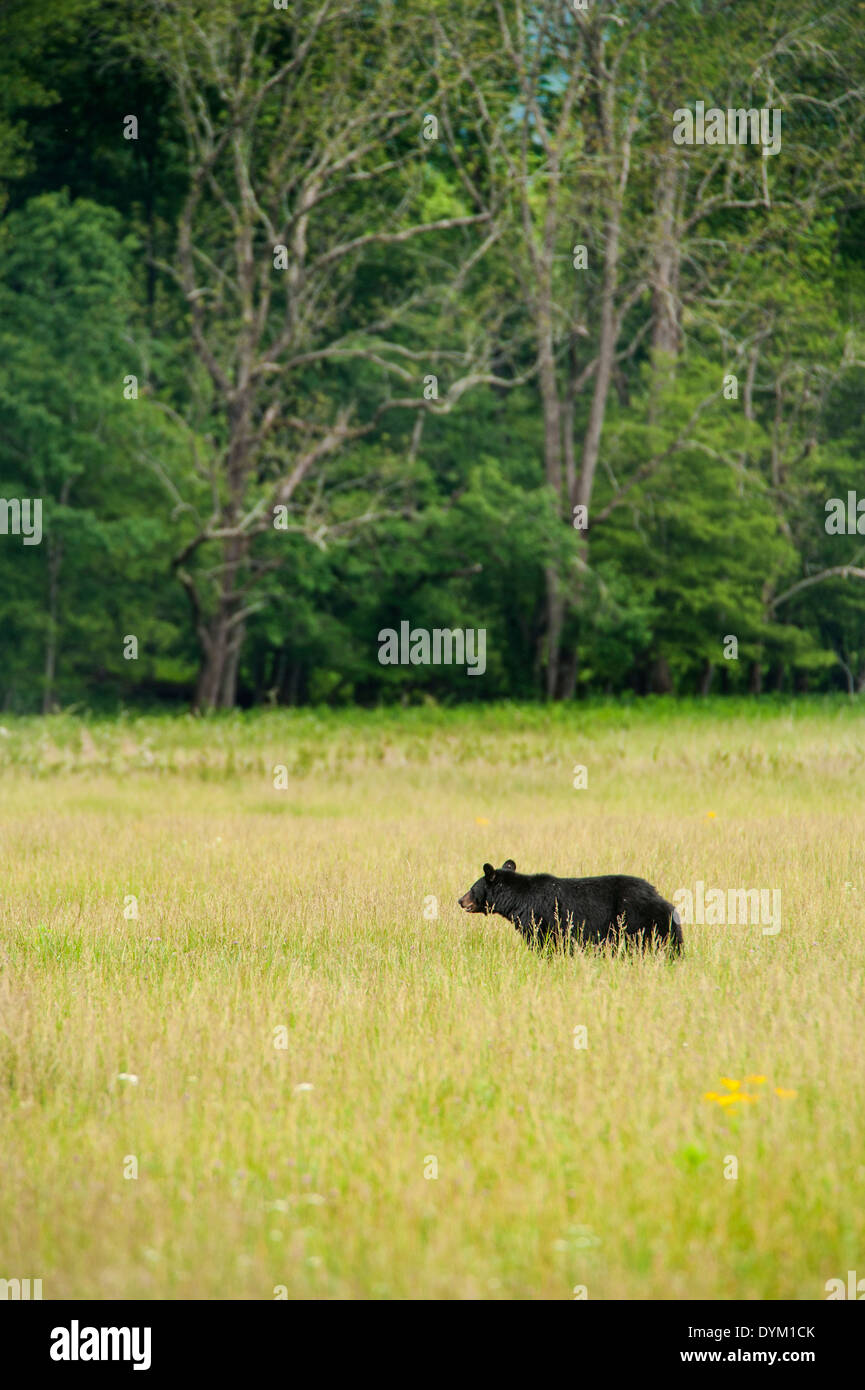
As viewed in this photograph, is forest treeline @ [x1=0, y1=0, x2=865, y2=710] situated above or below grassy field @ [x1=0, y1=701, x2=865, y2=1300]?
above

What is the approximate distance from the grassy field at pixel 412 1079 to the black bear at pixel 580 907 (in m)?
0.22

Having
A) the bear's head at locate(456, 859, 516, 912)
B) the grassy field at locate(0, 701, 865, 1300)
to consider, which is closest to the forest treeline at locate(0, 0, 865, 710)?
the grassy field at locate(0, 701, 865, 1300)

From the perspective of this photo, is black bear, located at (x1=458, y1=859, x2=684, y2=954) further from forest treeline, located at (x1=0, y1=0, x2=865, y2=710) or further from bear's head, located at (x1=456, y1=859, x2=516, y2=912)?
forest treeline, located at (x1=0, y1=0, x2=865, y2=710)

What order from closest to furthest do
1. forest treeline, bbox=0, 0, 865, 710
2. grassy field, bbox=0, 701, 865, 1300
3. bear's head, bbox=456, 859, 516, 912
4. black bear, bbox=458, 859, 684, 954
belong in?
grassy field, bbox=0, 701, 865, 1300, black bear, bbox=458, 859, 684, 954, bear's head, bbox=456, 859, 516, 912, forest treeline, bbox=0, 0, 865, 710

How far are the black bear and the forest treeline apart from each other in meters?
22.4

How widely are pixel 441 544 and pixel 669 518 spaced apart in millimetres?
6044

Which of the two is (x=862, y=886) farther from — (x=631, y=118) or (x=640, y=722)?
(x=631, y=118)

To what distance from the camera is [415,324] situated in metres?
38.5

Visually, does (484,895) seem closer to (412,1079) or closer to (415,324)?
(412,1079)

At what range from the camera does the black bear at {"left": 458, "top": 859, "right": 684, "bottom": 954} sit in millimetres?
8797

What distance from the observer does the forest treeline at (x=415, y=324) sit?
3366cm

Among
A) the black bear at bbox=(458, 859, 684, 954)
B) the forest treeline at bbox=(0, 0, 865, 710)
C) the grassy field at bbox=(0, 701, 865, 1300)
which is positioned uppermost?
the forest treeline at bbox=(0, 0, 865, 710)

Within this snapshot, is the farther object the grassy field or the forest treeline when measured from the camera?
the forest treeline
